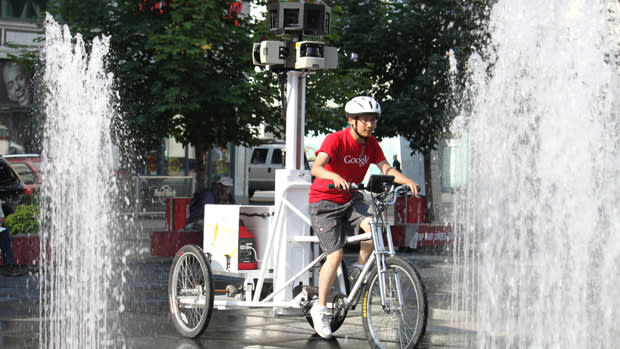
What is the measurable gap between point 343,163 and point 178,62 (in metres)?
11.3

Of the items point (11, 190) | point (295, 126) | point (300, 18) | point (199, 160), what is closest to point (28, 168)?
point (11, 190)

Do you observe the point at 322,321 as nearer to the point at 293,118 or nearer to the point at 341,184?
the point at 341,184

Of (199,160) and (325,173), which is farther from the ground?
(199,160)

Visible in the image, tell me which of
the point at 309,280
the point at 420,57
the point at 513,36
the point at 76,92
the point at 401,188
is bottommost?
the point at 309,280

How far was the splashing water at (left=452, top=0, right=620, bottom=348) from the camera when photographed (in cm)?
→ 735

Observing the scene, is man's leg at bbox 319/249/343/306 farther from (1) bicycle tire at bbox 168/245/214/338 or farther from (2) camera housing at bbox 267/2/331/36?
(2) camera housing at bbox 267/2/331/36

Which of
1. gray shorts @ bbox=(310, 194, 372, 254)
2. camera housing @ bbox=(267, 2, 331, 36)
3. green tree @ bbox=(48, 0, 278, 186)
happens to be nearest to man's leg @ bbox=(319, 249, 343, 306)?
gray shorts @ bbox=(310, 194, 372, 254)

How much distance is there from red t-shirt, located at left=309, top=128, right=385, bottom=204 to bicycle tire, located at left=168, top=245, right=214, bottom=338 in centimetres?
109

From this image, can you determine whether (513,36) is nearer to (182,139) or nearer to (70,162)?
(70,162)

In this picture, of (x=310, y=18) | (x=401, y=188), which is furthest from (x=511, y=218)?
(x=401, y=188)

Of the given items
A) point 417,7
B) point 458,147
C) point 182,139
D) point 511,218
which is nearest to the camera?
point 511,218

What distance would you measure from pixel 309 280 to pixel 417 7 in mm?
16130

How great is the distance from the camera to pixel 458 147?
36.2m

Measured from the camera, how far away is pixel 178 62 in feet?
58.0
